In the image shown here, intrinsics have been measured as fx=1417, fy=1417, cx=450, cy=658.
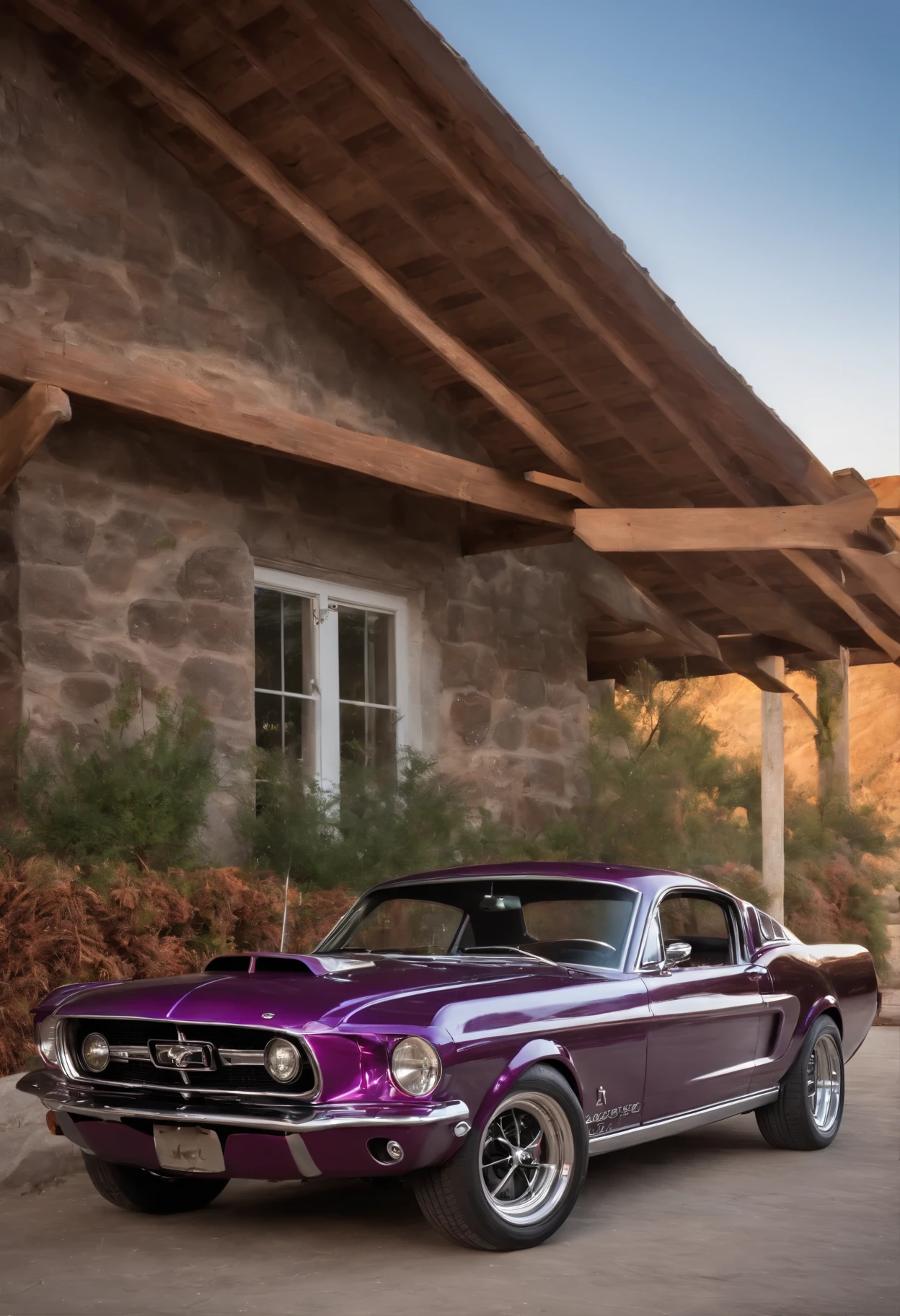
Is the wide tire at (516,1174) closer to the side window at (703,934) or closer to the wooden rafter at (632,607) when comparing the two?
the side window at (703,934)

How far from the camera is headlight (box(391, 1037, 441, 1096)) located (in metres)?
4.13

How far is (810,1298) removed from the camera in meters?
3.92

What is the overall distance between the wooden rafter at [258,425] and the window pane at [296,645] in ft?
4.76

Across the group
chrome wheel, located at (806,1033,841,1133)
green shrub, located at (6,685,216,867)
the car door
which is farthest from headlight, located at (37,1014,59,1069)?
chrome wheel, located at (806,1033,841,1133)

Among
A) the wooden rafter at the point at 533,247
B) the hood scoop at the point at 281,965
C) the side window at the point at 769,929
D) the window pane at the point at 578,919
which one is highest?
the wooden rafter at the point at 533,247

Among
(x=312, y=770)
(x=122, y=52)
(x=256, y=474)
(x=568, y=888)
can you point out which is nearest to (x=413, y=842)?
(x=312, y=770)

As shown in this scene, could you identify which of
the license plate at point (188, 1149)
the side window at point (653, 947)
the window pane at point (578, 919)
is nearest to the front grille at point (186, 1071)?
the license plate at point (188, 1149)

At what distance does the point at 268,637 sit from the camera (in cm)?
932

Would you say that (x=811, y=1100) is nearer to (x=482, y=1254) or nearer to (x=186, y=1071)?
(x=482, y=1254)

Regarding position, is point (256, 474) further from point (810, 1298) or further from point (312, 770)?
point (810, 1298)

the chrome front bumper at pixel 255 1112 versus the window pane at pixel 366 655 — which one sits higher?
the window pane at pixel 366 655

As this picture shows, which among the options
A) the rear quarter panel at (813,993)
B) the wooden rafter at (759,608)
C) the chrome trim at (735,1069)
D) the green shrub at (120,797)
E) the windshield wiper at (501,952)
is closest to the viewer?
the windshield wiper at (501,952)

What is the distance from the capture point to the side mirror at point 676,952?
213 inches

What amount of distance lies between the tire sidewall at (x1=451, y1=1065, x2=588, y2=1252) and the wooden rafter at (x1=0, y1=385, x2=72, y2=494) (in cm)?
381
